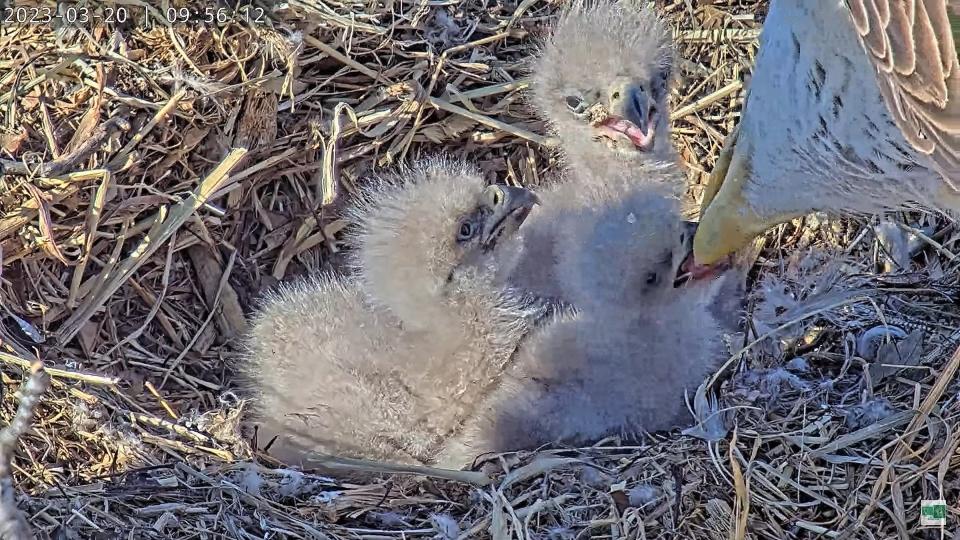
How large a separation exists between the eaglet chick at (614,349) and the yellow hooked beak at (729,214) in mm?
210

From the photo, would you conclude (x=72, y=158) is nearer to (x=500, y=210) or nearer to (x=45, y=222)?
(x=45, y=222)

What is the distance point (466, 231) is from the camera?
2.73 meters

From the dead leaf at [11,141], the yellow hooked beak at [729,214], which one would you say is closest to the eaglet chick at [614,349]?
the yellow hooked beak at [729,214]

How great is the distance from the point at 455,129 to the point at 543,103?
487 millimetres

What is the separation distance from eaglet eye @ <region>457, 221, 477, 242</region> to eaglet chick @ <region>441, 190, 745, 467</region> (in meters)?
0.30

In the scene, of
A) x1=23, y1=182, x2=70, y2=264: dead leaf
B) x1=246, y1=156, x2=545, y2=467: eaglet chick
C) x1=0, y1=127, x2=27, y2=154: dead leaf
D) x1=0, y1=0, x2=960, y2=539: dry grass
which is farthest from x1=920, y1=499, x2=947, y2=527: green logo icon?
x1=0, y1=127, x2=27, y2=154: dead leaf

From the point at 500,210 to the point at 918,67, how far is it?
3.68 ft

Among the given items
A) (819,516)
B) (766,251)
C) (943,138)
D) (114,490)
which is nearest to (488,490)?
(819,516)

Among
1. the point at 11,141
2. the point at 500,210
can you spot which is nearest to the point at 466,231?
the point at 500,210

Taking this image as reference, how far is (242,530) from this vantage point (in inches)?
84.0

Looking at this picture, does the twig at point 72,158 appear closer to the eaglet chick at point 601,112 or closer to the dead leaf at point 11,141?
the dead leaf at point 11,141

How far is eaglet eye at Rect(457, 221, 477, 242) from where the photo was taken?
2721 millimetres

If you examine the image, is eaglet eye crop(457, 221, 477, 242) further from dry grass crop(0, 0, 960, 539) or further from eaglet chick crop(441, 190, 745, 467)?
dry grass crop(0, 0, 960, 539)

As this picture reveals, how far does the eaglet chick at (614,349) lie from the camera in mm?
2529
